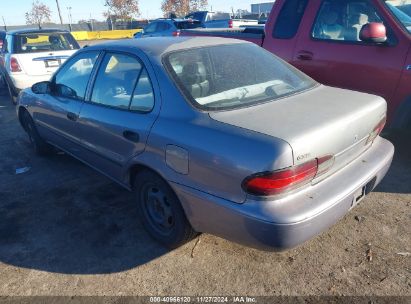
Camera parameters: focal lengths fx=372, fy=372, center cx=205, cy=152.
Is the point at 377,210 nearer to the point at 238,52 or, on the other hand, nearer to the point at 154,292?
the point at 238,52

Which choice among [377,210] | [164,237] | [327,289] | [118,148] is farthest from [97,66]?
A: [377,210]

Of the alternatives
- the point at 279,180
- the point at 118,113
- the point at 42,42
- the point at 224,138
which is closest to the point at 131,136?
the point at 118,113

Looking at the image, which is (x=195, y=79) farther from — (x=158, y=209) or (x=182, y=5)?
(x=182, y=5)

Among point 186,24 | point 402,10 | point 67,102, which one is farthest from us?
point 186,24

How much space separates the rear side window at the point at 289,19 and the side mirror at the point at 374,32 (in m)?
1.00

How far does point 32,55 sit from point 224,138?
7.26 meters

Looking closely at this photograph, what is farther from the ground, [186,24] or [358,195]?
[186,24]

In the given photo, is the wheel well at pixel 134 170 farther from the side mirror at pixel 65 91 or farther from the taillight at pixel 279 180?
the side mirror at pixel 65 91

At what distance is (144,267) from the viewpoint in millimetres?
2891

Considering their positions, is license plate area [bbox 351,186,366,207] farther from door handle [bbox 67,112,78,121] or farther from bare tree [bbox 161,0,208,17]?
bare tree [bbox 161,0,208,17]

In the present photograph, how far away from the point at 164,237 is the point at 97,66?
5.74 feet

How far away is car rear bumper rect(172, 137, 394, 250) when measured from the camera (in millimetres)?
2205

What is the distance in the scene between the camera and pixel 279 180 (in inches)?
85.9

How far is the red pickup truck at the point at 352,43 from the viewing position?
154 inches
